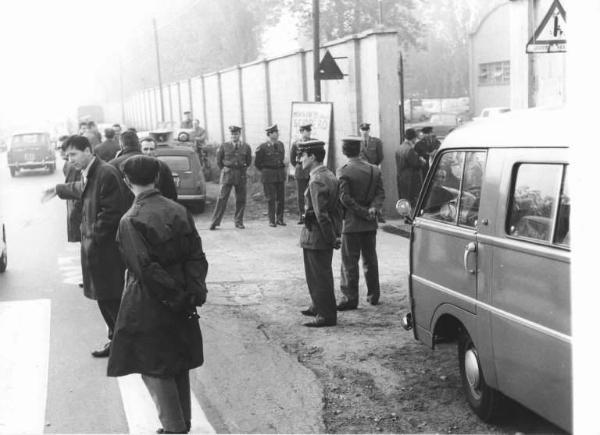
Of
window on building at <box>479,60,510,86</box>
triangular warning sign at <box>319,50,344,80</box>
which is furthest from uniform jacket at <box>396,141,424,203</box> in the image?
window on building at <box>479,60,510,86</box>

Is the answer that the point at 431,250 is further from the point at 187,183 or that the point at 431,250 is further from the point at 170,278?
the point at 187,183

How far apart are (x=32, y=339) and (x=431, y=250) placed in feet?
12.7

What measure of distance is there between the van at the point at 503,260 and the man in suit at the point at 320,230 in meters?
1.79

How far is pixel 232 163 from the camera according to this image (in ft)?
52.9

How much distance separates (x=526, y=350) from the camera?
187 inches

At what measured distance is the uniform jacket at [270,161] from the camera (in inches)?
636

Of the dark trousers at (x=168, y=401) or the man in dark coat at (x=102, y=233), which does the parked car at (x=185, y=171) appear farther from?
the dark trousers at (x=168, y=401)

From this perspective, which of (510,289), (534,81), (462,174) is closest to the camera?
(510,289)

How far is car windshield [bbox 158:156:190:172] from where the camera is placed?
1800 cm

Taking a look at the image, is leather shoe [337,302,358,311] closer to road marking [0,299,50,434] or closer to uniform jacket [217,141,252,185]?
road marking [0,299,50,434]

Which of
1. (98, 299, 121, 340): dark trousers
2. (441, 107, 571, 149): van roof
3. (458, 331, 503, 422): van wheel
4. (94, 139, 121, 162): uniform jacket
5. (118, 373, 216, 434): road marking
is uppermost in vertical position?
(441, 107, 571, 149): van roof

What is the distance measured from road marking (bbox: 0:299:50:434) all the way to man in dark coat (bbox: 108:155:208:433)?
3.82ft

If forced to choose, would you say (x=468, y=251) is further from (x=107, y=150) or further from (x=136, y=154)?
(x=107, y=150)

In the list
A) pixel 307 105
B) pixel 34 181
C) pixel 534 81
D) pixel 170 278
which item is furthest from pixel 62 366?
pixel 34 181
